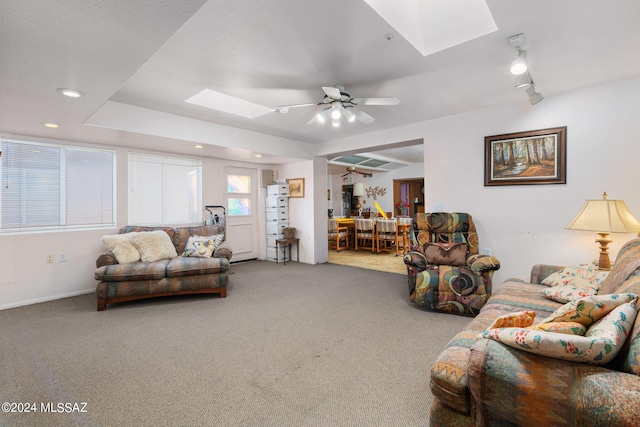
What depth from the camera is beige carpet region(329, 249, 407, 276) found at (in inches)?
208

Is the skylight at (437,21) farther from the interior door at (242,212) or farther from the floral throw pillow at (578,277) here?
the interior door at (242,212)

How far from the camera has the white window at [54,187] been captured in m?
3.50

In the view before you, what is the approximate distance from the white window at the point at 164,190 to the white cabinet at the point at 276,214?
4.64ft

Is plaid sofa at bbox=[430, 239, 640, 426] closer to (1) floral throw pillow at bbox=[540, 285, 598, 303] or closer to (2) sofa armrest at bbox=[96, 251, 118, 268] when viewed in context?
(1) floral throw pillow at bbox=[540, 285, 598, 303]

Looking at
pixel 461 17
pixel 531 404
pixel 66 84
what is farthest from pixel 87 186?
pixel 531 404

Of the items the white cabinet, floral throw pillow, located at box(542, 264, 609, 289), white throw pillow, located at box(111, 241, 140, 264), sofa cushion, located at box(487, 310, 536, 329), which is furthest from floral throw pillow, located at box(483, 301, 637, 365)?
the white cabinet

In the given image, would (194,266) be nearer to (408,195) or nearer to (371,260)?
(371,260)

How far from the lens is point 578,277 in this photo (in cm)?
221

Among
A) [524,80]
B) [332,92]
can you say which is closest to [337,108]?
[332,92]

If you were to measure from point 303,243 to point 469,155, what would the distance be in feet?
11.4

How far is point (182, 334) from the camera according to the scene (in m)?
2.61

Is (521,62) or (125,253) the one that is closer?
(521,62)

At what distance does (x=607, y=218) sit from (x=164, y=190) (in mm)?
5647

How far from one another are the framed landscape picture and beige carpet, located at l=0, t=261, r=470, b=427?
1871 mm
